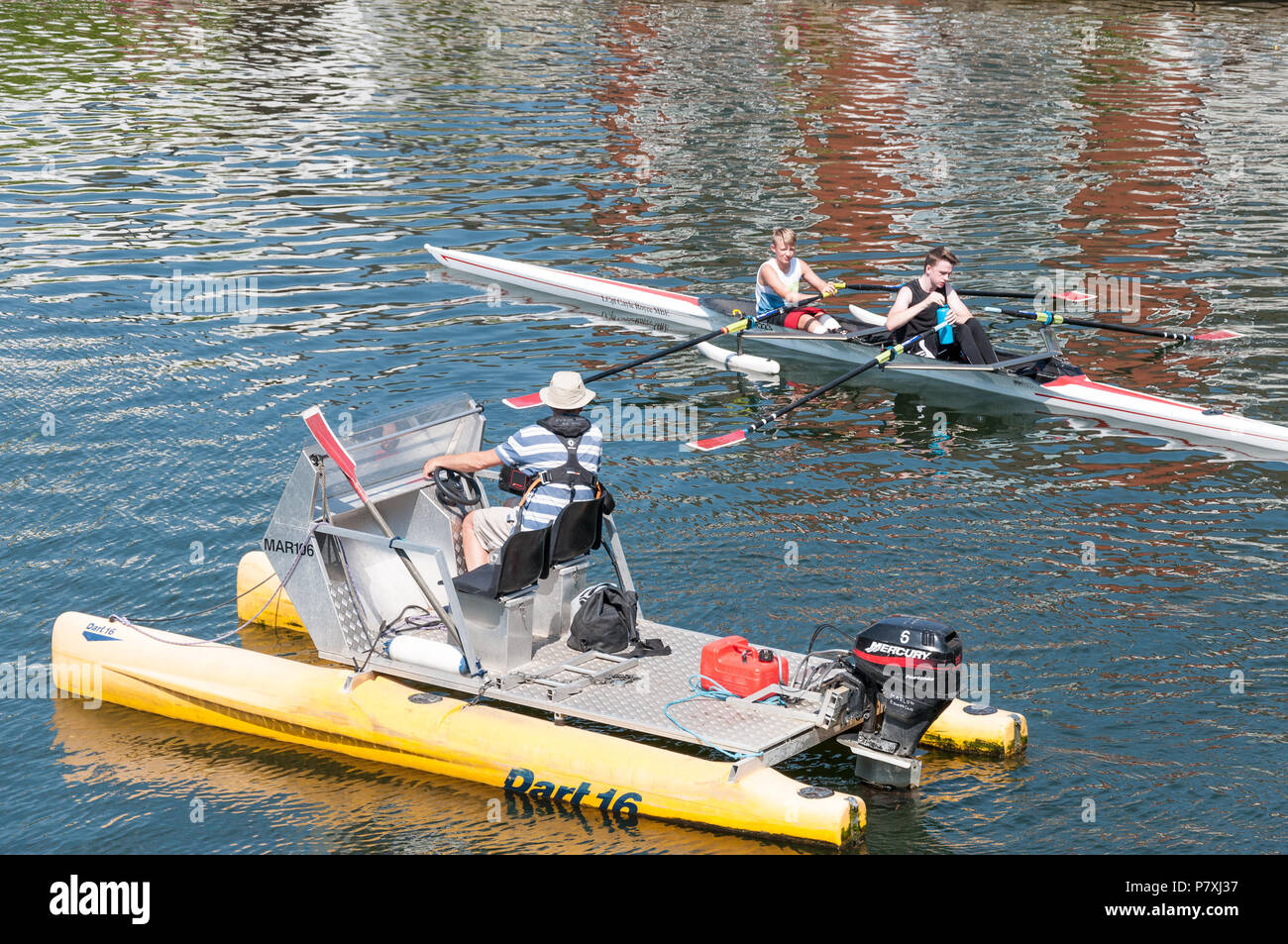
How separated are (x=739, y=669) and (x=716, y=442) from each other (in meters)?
6.28

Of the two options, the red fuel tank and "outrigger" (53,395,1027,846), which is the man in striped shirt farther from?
the red fuel tank

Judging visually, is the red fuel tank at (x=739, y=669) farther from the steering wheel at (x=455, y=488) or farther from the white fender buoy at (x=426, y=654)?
the steering wheel at (x=455, y=488)

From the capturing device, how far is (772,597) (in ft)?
41.5

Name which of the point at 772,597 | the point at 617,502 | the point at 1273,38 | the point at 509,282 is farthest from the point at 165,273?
the point at 1273,38

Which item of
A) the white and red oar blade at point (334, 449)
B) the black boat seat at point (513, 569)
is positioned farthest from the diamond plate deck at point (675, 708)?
the white and red oar blade at point (334, 449)

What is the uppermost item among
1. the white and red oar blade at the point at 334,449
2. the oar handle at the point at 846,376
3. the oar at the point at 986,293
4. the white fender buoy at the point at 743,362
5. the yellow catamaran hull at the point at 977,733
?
the white and red oar blade at the point at 334,449

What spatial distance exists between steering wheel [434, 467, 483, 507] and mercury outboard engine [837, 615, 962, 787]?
344 centimetres

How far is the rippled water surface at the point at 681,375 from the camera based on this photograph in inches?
394

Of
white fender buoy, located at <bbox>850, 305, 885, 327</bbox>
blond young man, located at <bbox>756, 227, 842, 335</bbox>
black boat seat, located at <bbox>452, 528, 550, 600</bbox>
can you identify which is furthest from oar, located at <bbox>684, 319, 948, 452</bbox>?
black boat seat, located at <bbox>452, 528, 550, 600</bbox>

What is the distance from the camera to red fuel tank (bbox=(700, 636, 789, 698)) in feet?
32.2

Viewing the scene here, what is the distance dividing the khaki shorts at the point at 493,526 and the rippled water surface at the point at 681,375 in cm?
183

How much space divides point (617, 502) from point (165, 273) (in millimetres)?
11952

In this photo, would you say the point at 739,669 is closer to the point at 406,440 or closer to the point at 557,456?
the point at 557,456

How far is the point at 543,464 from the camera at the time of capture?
10.3 m
